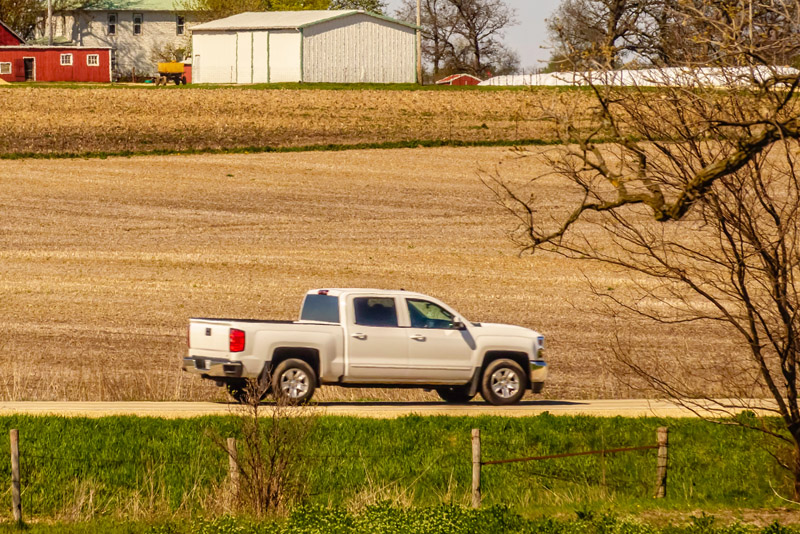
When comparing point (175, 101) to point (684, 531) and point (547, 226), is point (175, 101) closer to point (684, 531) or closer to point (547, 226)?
point (547, 226)

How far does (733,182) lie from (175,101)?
48873 millimetres

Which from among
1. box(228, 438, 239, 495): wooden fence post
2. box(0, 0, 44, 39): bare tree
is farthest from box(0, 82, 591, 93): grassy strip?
box(228, 438, 239, 495): wooden fence post

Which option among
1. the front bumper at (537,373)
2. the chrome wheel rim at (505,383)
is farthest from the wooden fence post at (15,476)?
the front bumper at (537,373)

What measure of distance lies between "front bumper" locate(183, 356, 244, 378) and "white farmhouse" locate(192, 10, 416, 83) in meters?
53.4

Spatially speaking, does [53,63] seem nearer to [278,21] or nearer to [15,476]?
[278,21]

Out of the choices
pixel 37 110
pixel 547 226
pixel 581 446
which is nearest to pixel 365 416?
pixel 581 446

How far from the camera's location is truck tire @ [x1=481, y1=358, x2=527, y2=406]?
826 inches

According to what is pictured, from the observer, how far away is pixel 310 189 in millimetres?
45906

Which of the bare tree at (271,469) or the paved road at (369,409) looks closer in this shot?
the bare tree at (271,469)

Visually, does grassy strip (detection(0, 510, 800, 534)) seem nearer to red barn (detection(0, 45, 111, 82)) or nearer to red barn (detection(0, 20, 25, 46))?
red barn (detection(0, 45, 111, 82))

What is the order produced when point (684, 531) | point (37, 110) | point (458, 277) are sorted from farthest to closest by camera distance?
point (37, 110) → point (458, 277) → point (684, 531)

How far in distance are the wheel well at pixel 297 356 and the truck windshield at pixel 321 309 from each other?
2.48 feet

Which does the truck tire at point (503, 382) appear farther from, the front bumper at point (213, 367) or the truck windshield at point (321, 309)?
the front bumper at point (213, 367)

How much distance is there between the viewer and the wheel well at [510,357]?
2092 cm
